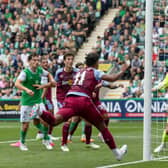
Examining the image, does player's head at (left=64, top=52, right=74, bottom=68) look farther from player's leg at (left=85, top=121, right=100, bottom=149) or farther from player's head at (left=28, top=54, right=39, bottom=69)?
player's leg at (left=85, top=121, right=100, bottom=149)

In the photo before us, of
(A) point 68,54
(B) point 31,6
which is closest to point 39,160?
(A) point 68,54

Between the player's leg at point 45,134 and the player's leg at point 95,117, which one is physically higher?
the player's leg at point 95,117

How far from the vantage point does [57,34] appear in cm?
3650

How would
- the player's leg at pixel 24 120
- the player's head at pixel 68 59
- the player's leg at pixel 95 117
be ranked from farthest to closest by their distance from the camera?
the player's head at pixel 68 59
the player's leg at pixel 24 120
the player's leg at pixel 95 117

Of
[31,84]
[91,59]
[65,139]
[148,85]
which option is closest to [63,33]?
[31,84]

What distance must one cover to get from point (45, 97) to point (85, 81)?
6496 mm

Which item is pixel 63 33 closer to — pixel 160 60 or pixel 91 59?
pixel 160 60

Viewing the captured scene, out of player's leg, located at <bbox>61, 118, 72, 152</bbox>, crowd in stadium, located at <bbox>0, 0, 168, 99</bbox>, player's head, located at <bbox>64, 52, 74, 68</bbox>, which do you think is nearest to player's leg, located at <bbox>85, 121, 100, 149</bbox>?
player's leg, located at <bbox>61, 118, 72, 152</bbox>

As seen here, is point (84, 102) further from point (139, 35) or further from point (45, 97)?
point (139, 35)

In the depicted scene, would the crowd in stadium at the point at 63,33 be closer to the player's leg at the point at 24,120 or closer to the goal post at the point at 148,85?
the player's leg at the point at 24,120

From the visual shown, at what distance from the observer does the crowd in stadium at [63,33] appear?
32.9 m

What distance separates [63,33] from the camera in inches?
1446

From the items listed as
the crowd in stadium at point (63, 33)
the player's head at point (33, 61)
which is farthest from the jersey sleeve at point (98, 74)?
the crowd in stadium at point (63, 33)

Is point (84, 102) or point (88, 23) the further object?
point (88, 23)
